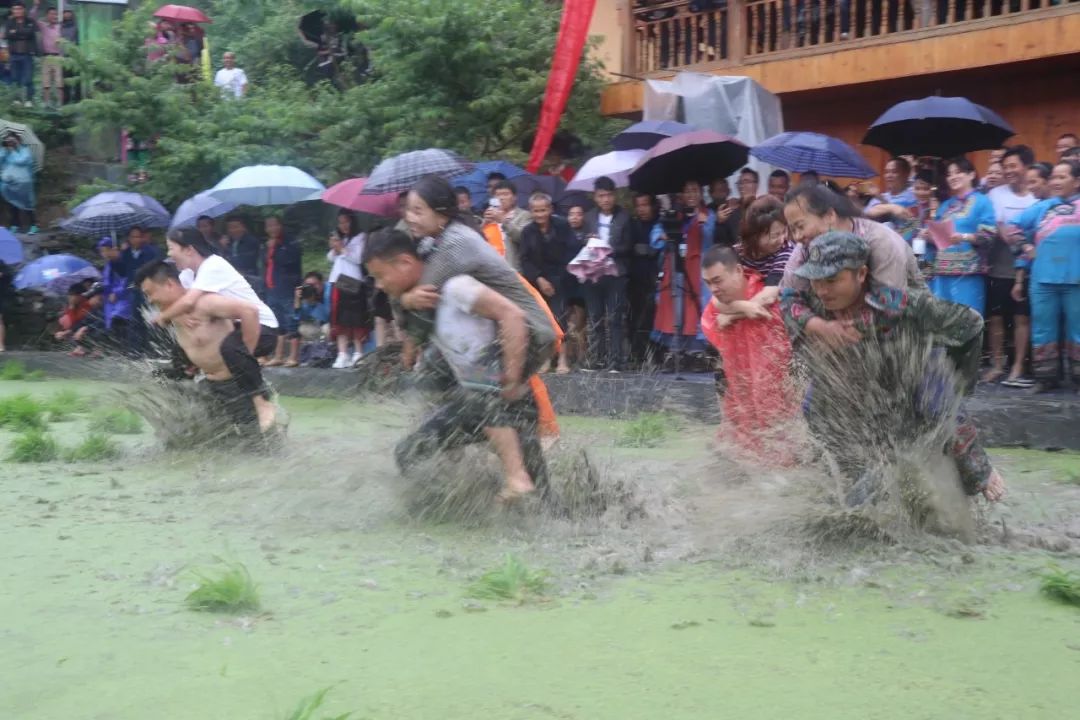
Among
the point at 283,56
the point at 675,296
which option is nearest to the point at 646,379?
the point at 675,296

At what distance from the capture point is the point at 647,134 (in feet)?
37.5

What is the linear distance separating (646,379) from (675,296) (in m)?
0.76

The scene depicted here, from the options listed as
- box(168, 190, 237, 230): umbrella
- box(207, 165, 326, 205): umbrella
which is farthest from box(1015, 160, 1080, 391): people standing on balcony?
box(168, 190, 237, 230): umbrella

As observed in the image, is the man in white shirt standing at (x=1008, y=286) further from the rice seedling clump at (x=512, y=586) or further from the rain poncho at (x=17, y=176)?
the rain poncho at (x=17, y=176)

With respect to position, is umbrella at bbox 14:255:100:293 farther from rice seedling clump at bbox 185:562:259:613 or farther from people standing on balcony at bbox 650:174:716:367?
rice seedling clump at bbox 185:562:259:613

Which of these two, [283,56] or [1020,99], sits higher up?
[283,56]

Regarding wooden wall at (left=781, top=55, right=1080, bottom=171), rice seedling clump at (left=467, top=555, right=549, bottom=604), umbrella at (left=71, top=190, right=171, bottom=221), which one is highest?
wooden wall at (left=781, top=55, right=1080, bottom=171)

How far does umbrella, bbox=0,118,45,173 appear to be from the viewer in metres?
17.9

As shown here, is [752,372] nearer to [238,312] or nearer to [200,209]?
[238,312]

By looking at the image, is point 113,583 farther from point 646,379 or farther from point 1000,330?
point 1000,330

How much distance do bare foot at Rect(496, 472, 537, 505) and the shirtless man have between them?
107 inches

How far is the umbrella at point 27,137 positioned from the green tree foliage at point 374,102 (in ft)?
2.87

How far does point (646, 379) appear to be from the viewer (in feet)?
32.6

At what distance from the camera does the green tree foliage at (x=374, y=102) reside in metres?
14.0
